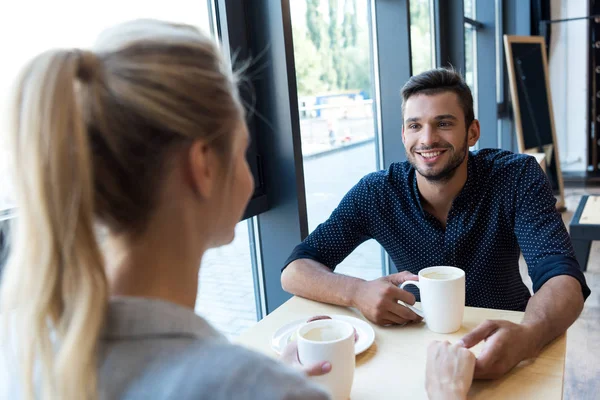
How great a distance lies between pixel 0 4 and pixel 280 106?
0.78 m

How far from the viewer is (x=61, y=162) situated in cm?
47

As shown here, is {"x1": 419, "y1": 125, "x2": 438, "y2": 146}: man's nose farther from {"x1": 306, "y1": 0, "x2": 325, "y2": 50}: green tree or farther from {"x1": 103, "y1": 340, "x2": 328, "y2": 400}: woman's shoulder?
{"x1": 103, "y1": 340, "x2": 328, "y2": 400}: woman's shoulder

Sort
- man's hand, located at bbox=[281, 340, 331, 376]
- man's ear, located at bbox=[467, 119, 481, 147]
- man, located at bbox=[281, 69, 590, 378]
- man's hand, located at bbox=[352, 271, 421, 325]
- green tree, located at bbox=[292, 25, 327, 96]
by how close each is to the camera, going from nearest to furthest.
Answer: man's hand, located at bbox=[281, 340, 331, 376]
man's hand, located at bbox=[352, 271, 421, 325]
man, located at bbox=[281, 69, 590, 378]
man's ear, located at bbox=[467, 119, 481, 147]
green tree, located at bbox=[292, 25, 327, 96]

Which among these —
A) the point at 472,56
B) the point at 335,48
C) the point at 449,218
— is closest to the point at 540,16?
the point at 472,56

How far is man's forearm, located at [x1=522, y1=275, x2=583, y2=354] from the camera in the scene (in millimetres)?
967

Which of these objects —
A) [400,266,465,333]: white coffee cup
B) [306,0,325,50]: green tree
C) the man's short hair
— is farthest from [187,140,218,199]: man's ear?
[306,0,325,50]: green tree

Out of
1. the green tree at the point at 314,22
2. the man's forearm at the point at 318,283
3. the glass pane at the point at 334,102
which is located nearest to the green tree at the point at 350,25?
the glass pane at the point at 334,102

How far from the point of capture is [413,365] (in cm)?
91

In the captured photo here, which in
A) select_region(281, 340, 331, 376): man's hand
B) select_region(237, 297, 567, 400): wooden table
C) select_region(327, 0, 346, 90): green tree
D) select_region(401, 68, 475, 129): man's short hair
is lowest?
select_region(237, 297, 567, 400): wooden table

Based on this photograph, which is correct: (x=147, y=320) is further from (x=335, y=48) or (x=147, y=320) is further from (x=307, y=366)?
(x=335, y=48)

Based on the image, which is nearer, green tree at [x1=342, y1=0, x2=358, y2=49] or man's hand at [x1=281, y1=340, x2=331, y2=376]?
man's hand at [x1=281, y1=340, x2=331, y2=376]

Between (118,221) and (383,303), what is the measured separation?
25.9 inches

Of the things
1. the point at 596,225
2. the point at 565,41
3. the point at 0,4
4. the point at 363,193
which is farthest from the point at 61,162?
the point at 565,41

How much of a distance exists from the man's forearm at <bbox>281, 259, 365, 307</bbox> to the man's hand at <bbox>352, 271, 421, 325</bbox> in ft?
0.13
